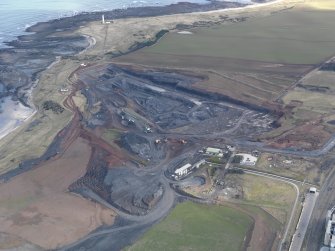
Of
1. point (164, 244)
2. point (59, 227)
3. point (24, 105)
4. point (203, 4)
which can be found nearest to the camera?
point (164, 244)

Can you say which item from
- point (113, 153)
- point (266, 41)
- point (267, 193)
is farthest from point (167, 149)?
point (266, 41)

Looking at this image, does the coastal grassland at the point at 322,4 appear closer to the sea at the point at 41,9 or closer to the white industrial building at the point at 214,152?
the sea at the point at 41,9

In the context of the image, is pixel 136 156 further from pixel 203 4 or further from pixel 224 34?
pixel 203 4

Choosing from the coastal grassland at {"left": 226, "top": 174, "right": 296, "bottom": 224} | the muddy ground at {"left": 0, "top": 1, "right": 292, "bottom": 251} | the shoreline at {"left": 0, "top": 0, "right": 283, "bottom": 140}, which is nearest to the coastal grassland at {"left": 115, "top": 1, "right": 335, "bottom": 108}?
the muddy ground at {"left": 0, "top": 1, "right": 292, "bottom": 251}

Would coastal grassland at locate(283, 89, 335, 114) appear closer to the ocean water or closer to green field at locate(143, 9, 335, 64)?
green field at locate(143, 9, 335, 64)

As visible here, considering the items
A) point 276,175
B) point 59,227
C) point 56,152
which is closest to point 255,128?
point 276,175

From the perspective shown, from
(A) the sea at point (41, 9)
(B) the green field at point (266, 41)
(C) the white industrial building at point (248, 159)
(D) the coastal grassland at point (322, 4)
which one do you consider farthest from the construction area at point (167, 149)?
(D) the coastal grassland at point (322, 4)

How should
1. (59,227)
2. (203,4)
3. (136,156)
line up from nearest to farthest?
(59,227) → (136,156) → (203,4)
